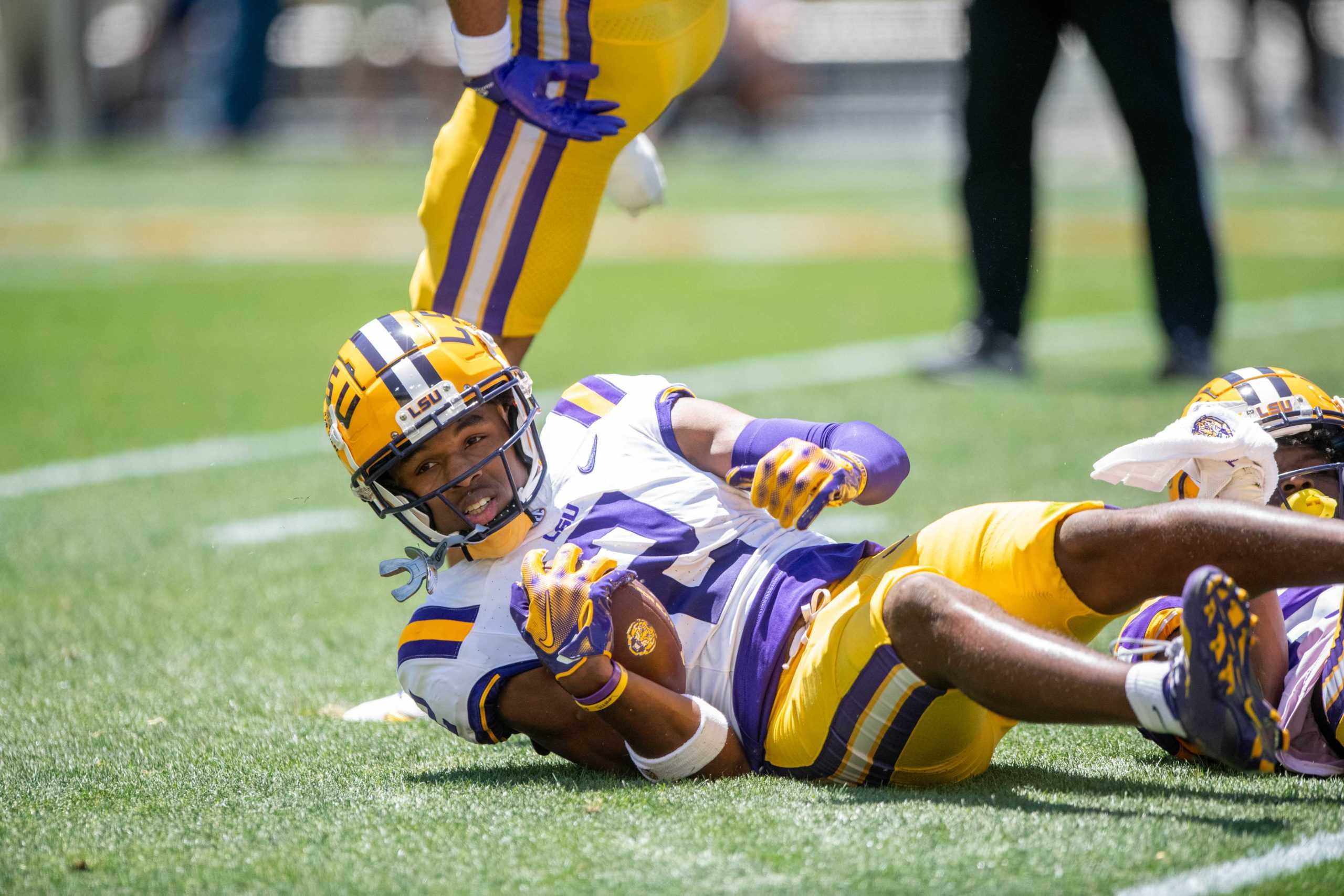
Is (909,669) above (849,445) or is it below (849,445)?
below

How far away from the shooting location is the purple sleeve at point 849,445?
2.60m

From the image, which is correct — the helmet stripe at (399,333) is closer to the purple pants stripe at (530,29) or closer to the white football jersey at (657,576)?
the white football jersey at (657,576)

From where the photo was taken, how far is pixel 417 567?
2.64 metres

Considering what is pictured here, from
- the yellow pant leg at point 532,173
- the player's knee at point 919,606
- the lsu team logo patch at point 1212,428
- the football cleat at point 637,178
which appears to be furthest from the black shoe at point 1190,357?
the player's knee at point 919,606

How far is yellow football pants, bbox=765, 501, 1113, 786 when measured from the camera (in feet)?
7.68

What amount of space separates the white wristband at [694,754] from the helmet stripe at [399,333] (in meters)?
0.77

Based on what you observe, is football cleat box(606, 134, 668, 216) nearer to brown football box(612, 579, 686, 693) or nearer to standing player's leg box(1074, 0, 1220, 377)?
brown football box(612, 579, 686, 693)

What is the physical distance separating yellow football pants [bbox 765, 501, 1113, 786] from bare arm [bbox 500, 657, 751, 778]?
0.49ft

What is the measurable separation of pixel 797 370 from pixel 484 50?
3.52 m

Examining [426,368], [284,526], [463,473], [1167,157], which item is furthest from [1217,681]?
[1167,157]

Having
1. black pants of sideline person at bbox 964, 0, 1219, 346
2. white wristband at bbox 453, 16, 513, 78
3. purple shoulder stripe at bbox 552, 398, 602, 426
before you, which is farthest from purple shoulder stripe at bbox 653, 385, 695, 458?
black pants of sideline person at bbox 964, 0, 1219, 346

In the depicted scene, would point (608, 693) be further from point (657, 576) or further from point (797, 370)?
point (797, 370)

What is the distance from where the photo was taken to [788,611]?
101 inches

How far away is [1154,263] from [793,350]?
1.88 meters
